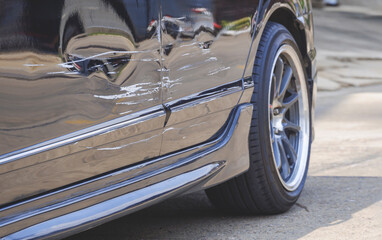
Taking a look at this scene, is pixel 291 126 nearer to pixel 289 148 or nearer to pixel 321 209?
pixel 289 148

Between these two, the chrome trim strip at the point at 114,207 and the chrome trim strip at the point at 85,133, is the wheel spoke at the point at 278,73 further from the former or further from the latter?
the chrome trim strip at the point at 85,133

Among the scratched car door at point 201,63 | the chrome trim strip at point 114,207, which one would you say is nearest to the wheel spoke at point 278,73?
the scratched car door at point 201,63

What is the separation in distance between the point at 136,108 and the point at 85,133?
259mm

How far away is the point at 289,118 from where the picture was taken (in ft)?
12.3

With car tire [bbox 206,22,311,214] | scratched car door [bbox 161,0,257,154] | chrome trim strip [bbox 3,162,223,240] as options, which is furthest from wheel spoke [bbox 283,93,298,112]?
chrome trim strip [bbox 3,162,223,240]

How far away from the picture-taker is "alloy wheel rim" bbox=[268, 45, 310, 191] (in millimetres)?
3365

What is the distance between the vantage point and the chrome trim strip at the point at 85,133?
→ 1.95 metres

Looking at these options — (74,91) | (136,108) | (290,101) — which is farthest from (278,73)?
(74,91)

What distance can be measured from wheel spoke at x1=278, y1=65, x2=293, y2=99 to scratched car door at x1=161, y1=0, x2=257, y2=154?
535mm

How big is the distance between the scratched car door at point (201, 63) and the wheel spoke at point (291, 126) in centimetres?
64

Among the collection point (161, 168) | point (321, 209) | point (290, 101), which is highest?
point (161, 168)

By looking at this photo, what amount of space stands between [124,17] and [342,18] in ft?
58.2

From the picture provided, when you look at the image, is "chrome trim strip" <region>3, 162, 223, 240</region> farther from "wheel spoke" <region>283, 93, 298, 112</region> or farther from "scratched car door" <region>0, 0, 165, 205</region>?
"wheel spoke" <region>283, 93, 298, 112</region>

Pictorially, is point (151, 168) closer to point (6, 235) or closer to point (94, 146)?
point (94, 146)
